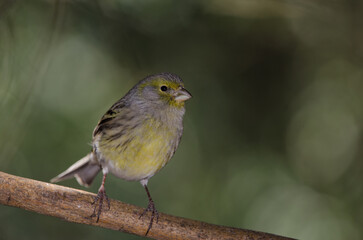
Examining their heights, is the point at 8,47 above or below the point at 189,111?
below

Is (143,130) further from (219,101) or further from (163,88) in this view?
(219,101)

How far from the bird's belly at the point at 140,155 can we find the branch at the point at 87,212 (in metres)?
0.41

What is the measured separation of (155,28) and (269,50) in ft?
3.68

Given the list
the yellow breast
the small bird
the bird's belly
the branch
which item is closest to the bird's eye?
the small bird

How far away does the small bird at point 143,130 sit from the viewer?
11.2 feet

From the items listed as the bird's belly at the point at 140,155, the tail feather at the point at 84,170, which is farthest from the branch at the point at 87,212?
the tail feather at the point at 84,170

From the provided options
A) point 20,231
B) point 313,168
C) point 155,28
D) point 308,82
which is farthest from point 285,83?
point 20,231

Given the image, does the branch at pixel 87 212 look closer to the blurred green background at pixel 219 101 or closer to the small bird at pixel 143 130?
the small bird at pixel 143 130

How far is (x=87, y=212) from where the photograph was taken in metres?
2.95

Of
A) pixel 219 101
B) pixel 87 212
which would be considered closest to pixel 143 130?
pixel 87 212

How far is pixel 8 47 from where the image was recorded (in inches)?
147

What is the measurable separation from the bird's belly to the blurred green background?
760mm

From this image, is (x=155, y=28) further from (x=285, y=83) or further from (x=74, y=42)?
(x=285, y=83)

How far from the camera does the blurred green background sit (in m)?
4.06
